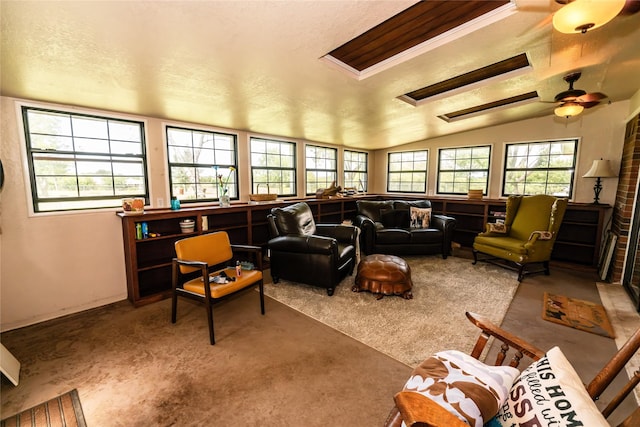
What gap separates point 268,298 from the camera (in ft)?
9.77

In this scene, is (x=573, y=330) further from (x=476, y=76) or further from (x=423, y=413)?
(x=476, y=76)

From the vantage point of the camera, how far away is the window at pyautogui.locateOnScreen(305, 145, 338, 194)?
529 cm

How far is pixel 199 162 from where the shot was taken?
3697 millimetres

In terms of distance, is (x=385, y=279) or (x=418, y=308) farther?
(x=385, y=279)

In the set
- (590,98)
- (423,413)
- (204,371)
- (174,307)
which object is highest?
(590,98)

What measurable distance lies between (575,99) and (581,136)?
208 centimetres

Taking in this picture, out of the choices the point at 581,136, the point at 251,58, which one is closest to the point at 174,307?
the point at 251,58

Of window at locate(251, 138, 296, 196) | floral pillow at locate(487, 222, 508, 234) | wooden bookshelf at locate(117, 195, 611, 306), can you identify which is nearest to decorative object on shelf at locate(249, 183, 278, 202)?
wooden bookshelf at locate(117, 195, 611, 306)

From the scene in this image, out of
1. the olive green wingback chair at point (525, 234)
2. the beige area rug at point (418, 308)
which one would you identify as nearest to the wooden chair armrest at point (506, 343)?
the beige area rug at point (418, 308)

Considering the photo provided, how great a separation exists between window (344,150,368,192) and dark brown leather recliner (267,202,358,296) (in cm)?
279

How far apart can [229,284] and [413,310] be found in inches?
71.4

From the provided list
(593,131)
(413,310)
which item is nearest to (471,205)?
(593,131)

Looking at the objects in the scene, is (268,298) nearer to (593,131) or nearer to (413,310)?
(413,310)

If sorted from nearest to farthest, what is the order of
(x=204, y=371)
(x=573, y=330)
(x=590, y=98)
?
(x=204, y=371) → (x=573, y=330) → (x=590, y=98)
